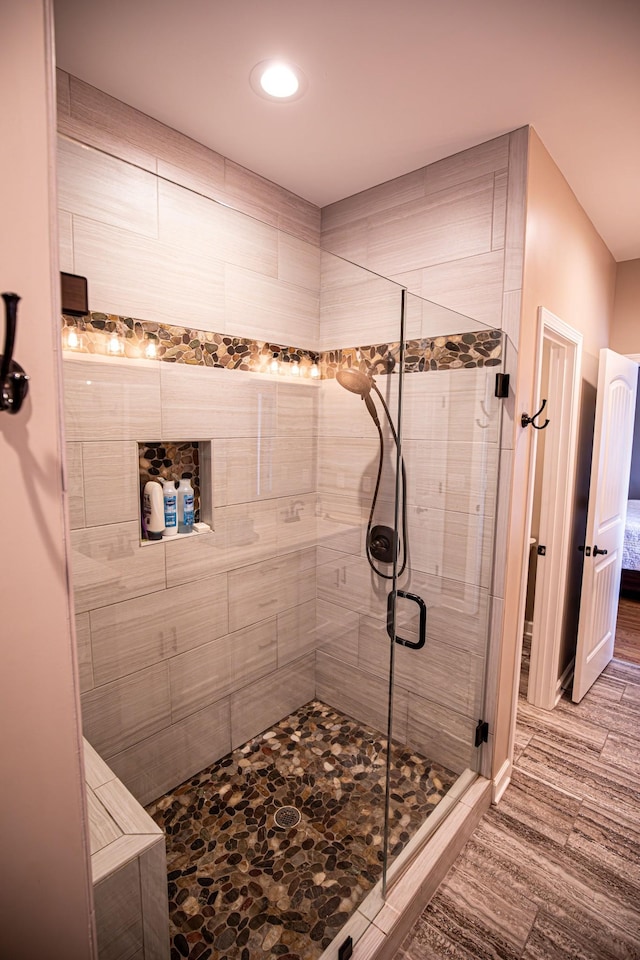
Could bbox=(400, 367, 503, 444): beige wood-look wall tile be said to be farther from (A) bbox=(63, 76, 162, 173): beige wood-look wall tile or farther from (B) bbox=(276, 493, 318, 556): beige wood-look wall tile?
(A) bbox=(63, 76, 162, 173): beige wood-look wall tile

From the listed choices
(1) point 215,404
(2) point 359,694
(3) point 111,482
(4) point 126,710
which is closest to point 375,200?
(1) point 215,404

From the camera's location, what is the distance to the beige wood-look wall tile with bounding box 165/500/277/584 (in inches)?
60.3

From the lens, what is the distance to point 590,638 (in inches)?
104

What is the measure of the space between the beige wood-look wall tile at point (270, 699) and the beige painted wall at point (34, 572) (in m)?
1.09

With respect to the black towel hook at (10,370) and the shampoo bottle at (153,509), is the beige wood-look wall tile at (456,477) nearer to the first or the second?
the shampoo bottle at (153,509)

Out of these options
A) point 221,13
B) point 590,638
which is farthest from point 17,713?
point 590,638

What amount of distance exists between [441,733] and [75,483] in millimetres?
1655

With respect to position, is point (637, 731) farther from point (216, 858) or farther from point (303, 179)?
point (303, 179)

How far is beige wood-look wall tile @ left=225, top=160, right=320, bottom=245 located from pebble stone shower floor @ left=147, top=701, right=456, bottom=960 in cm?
204

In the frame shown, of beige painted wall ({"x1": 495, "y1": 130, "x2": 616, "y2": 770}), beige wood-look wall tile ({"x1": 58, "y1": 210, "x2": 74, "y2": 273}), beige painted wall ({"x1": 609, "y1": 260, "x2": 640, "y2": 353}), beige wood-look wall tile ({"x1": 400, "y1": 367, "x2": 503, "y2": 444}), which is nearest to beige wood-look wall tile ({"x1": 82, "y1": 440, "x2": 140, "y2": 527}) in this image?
beige wood-look wall tile ({"x1": 58, "y1": 210, "x2": 74, "y2": 273})

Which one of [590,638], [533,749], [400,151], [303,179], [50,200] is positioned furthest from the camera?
[590,638]

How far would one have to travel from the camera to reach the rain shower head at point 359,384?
1.60 metres

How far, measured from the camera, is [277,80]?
1425 mm

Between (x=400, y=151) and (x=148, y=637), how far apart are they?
2.01 metres
